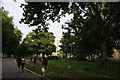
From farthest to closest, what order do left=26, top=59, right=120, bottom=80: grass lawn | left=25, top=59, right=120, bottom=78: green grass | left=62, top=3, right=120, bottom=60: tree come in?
left=62, top=3, right=120, bottom=60: tree
left=25, top=59, right=120, bottom=78: green grass
left=26, top=59, right=120, bottom=80: grass lawn

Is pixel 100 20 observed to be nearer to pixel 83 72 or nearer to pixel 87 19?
pixel 87 19

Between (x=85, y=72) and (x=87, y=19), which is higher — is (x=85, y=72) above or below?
below

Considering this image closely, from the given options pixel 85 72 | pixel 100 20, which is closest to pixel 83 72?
pixel 85 72

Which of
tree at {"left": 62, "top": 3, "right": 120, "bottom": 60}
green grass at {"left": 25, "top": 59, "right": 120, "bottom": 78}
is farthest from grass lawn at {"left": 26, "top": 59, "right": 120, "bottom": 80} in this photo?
tree at {"left": 62, "top": 3, "right": 120, "bottom": 60}

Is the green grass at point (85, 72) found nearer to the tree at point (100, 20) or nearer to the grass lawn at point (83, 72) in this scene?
the grass lawn at point (83, 72)

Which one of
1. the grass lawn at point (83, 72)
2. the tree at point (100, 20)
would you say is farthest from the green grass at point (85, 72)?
the tree at point (100, 20)

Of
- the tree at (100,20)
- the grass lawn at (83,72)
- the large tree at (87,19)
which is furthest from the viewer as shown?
the tree at (100,20)

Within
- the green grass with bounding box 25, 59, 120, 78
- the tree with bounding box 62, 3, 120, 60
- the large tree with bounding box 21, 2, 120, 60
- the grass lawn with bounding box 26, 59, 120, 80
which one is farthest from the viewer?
the tree with bounding box 62, 3, 120, 60

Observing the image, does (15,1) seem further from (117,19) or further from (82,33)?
(82,33)

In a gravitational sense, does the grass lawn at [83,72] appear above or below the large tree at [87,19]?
below

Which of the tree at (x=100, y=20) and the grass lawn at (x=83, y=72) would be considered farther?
the tree at (x=100, y=20)

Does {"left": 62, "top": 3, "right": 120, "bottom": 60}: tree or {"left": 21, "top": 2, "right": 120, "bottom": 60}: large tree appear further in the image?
{"left": 62, "top": 3, "right": 120, "bottom": 60}: tree

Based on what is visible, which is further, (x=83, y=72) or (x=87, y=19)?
(x=87, y=19)

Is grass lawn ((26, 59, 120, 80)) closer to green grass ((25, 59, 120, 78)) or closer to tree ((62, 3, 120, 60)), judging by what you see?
green grass ((25, 59, 120, 78))
